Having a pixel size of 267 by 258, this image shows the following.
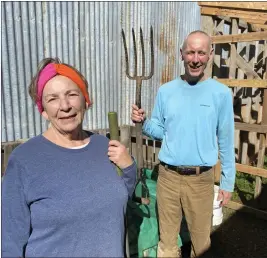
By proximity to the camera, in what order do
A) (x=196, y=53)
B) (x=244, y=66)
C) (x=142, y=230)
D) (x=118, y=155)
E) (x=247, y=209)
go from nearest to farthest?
(x=118, y=155), (x=196, y=53), (x=142, y=230), (x=247, y=209), (x=244, y=66)

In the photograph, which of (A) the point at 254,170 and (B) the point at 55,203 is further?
(A) the point at 254,170

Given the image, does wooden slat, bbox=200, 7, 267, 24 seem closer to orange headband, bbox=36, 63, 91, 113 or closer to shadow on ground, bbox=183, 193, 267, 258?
shadow on ground, bbox=183, 193, 267, 258

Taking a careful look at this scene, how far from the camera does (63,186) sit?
1.36 metres

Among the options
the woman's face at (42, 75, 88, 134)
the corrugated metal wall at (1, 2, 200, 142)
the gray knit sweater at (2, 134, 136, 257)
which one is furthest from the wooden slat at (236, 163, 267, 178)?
the woman's face at (42, 75, 88, 134)

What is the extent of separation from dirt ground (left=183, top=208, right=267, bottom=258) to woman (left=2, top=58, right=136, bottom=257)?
2.44 m

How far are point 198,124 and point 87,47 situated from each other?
2916 millimetres

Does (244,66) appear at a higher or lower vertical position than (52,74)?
higher

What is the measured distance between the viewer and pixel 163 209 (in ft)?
9.45

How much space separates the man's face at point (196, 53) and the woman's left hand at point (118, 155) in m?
1.33

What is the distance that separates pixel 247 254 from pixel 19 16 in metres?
4.50

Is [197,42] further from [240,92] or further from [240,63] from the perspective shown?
[240,92]

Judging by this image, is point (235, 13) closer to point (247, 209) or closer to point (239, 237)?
point (247, 209)

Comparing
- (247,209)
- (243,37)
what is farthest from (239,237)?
(243,37)

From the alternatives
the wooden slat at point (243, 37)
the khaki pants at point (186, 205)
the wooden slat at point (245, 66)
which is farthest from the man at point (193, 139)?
the wooden slat at point (245, 66)
